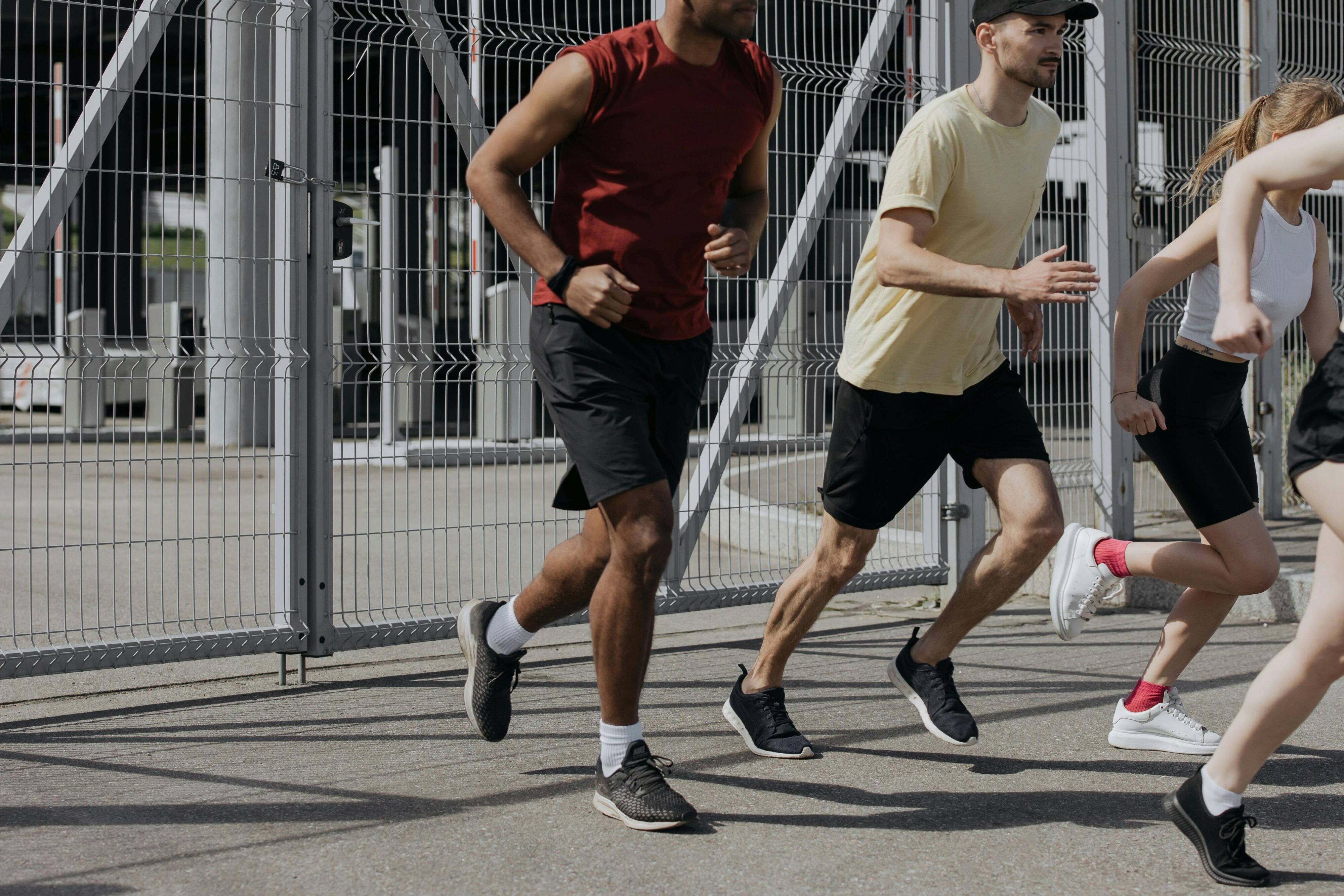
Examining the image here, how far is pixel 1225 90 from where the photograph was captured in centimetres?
831

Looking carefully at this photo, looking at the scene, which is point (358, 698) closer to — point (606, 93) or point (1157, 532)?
point (606, 93)

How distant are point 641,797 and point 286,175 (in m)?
2.67

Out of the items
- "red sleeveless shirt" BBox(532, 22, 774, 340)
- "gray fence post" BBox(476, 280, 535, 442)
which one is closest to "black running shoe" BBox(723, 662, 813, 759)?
"red sleeveless shirt" BBox(532, 22, 774, 340)

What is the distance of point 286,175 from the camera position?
5074 mm

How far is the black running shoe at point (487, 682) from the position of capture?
400 cm

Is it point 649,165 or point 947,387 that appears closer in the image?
point 649,165

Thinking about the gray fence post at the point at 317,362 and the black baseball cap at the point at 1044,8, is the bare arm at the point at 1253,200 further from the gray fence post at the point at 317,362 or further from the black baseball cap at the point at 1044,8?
the gray fence post at the point at 317,362

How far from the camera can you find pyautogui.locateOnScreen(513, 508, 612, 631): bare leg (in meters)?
3.83

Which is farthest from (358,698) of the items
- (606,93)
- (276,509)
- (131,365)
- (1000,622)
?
(1000,622)

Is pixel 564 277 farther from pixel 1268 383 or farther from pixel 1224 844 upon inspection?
pixel 1268 383

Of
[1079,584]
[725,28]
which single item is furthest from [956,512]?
[725,28]

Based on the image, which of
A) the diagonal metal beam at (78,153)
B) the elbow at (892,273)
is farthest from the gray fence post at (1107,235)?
the diagonal metal beam at (78,153)

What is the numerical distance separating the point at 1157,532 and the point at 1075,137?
235 cm

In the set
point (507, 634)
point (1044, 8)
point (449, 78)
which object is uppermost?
point (449, 78)
